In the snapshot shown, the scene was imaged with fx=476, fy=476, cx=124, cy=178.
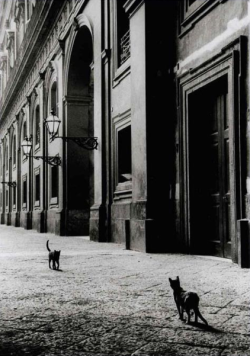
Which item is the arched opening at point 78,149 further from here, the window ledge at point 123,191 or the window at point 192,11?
the window at point 192,11

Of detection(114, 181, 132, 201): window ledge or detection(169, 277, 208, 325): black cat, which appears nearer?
detection(169, 277, 208, 325): black cat

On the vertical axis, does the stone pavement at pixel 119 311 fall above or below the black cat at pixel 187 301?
below

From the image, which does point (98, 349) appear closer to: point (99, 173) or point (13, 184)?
point (99, 173)

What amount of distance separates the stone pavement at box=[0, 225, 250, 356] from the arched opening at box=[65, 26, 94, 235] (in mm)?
9941

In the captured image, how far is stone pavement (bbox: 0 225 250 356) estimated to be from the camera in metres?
2.58

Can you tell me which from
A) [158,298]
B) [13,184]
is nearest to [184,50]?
[158,298]

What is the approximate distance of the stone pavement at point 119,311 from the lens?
8.46ft

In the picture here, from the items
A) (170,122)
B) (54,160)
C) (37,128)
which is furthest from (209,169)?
(37,128)

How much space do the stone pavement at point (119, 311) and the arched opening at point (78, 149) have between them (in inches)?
391

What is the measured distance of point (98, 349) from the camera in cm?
253

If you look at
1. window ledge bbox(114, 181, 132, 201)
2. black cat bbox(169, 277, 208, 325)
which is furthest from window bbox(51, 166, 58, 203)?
black cat bbox(169, 277, 208, 325)

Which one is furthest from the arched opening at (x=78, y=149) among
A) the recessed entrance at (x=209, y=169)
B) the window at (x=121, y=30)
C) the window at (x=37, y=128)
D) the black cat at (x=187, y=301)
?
the black cat at (x=187, y=301)

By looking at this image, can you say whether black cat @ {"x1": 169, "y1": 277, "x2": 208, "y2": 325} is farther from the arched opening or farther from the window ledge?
the arched opening

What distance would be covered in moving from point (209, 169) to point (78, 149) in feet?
28.8
